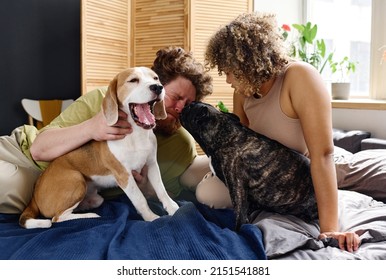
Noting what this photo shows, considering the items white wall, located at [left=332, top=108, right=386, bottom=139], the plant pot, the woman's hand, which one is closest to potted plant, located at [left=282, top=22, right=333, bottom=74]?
the plant pot

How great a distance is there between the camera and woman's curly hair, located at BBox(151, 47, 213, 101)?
1.43 meters

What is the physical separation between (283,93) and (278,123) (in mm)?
89

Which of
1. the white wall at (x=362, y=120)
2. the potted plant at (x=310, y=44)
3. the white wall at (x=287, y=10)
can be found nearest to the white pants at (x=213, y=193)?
the white wall at (x=362, y=120)

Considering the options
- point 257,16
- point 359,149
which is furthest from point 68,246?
point 359,149

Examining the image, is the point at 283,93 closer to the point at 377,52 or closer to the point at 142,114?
the point at 142,114

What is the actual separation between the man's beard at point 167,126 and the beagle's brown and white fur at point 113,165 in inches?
5.1

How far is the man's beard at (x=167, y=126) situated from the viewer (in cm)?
145

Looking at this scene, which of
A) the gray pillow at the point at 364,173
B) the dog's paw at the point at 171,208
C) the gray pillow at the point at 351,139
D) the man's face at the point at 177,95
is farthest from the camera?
the gray pillow at the point at 351,139

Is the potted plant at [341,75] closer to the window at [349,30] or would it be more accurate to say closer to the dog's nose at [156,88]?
the window at [349,30]

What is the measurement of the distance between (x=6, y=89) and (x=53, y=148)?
166cm

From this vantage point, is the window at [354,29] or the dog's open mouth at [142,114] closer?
the dog's open mouth at [142,114]

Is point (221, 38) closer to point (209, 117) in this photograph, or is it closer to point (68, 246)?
point (209, 117)

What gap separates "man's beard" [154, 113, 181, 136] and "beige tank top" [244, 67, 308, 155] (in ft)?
0.99

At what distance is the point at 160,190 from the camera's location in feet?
4.38
